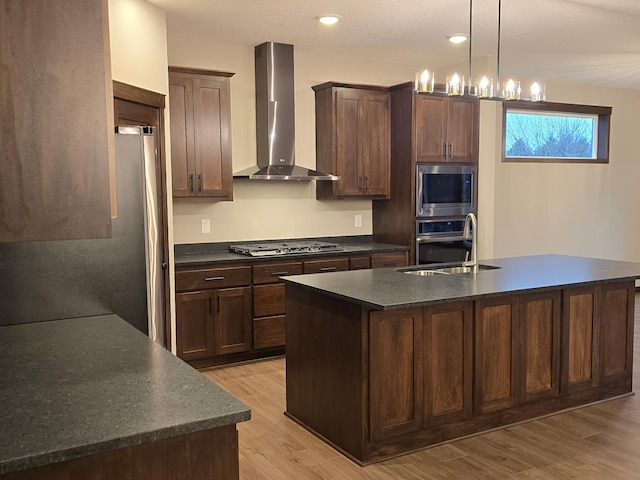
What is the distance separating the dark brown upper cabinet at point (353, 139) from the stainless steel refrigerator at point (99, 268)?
2.60m

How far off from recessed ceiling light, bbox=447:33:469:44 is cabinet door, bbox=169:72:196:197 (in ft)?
7.26

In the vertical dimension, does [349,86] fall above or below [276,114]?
above

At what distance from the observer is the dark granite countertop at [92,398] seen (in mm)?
1304

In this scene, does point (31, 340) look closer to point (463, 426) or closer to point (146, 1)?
point (463, 426)

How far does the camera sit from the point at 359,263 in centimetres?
546

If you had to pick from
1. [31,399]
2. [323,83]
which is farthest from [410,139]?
[31,399]

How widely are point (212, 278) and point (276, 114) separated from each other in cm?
161

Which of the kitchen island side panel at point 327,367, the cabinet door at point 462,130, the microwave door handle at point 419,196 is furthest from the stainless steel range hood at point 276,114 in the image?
the kitchen island side panel at point 327,367

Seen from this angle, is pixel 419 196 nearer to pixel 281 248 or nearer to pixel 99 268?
pixel 281 248

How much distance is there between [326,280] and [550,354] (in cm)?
148

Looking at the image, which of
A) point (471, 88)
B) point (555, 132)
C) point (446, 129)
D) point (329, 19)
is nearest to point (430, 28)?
point (329, 19)

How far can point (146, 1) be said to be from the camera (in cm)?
407

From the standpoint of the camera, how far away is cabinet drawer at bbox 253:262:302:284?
5.02m

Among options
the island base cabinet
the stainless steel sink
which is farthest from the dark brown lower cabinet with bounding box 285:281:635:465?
the island base cabinet
